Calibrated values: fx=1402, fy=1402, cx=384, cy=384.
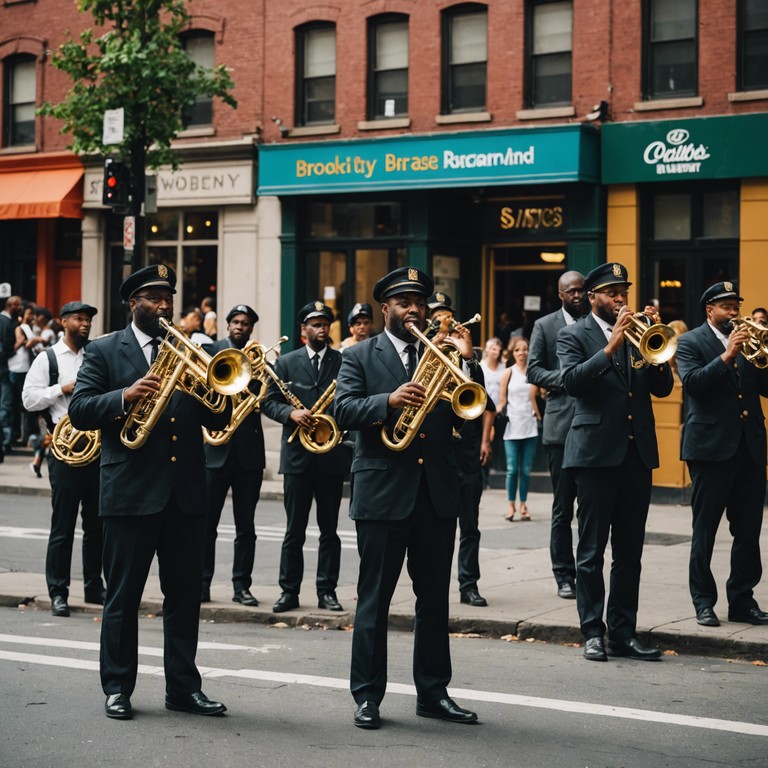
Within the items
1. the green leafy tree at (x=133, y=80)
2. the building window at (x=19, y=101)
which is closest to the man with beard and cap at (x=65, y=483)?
the green leafy tree at (x=133, y=80)

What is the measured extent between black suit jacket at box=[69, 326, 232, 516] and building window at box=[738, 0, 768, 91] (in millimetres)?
15681

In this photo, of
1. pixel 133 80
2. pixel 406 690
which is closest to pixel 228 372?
pixel 406 690

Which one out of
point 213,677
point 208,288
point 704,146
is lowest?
point 213,677

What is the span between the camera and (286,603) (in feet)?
34.1

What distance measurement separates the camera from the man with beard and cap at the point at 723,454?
9.62 meters

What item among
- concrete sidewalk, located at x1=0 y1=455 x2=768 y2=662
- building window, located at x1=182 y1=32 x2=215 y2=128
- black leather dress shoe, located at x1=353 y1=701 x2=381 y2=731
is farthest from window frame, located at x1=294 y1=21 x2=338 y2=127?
black leather dress shoe, located at x1=353 y1=701 x2=381 y2=731

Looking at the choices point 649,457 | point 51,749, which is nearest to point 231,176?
point 649,457

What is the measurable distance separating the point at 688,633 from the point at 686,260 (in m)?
13.4

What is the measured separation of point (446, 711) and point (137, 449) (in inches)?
81.2

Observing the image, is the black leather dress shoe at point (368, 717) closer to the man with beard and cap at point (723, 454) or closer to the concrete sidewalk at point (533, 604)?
the concrete sidewalk at point (533, 604)

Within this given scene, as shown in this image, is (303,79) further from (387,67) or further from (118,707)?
(118,707)

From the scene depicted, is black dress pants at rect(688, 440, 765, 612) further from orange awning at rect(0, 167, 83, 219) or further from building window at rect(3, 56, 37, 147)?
building window at rect(3, 56, 37, 147)

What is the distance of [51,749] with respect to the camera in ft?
21.2

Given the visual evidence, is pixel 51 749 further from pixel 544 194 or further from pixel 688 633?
pixel 544 194
